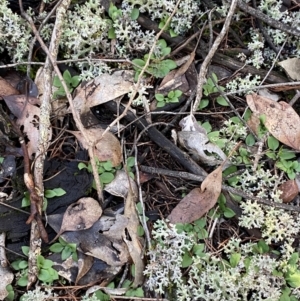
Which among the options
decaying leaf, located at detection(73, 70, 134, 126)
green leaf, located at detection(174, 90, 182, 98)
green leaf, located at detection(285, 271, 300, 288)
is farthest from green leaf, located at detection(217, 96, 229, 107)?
green leaf, located at detection(285, 271, 300, 288)

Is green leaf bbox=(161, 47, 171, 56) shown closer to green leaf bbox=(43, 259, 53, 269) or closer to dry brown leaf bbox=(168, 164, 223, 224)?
dry brown leaf bbox=(168, 164, 223, 224)

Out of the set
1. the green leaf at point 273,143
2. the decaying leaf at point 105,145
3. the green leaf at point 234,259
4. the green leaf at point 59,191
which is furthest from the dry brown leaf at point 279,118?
the green leaf at point 59,191

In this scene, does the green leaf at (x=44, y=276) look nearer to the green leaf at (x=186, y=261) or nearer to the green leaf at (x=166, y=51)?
the green leaf at (x=186, y=261)

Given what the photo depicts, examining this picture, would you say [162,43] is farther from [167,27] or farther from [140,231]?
[140,231]

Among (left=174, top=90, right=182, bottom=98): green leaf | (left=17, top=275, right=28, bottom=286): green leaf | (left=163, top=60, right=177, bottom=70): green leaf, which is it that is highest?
(left=163, top=60, right=177, bottom=70): green leaf

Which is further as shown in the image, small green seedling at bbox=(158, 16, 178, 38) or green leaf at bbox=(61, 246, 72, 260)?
small green seedling at bbox=(158, 16, 178, 38)

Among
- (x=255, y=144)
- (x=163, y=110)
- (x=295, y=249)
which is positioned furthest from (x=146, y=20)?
(x=295, y=249)
